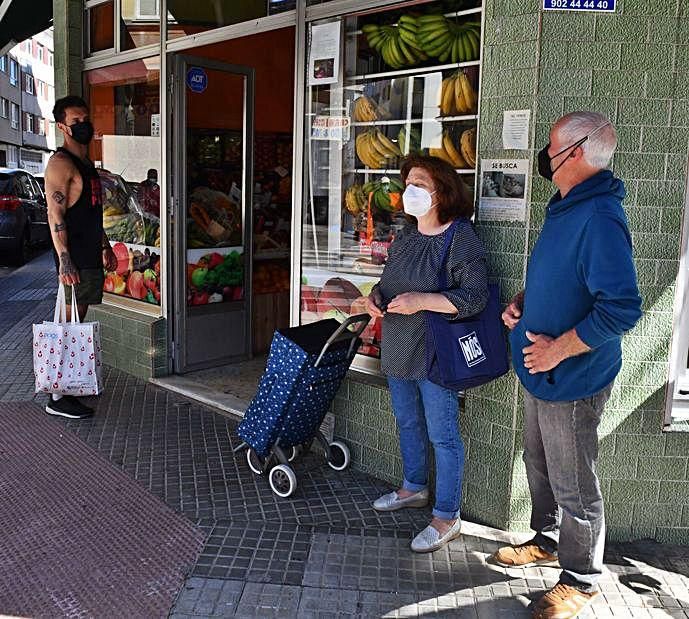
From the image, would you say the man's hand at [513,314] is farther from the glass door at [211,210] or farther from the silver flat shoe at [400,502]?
→ the glass door at [211,210]

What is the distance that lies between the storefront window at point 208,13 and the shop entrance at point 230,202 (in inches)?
10.3

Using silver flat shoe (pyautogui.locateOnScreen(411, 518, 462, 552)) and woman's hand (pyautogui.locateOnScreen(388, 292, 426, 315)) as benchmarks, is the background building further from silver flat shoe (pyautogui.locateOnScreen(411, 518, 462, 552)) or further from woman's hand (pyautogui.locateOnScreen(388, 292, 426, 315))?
silver flat shoe (pyautogui.locateOnScreen(411, 518, 462, 552))

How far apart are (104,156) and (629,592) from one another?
5.64 metres

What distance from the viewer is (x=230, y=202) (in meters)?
6.74

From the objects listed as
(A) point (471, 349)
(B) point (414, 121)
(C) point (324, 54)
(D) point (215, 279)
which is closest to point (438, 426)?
(A) point (471, 349)

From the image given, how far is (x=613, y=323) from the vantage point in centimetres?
276

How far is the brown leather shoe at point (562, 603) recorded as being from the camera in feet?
10.2

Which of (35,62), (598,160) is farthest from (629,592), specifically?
(35,62)

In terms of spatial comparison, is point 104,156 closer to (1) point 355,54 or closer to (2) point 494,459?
(1) point 355,54

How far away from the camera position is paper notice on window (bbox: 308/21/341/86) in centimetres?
473

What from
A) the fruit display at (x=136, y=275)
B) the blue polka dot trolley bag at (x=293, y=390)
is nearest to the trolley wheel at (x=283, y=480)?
the blue polka dot trolley bag at (x=293, y=390)

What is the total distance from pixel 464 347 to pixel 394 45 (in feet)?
6.35

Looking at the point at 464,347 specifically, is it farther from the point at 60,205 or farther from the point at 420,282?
the point at 60,205

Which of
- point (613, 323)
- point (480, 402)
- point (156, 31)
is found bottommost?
point (480, 402)
